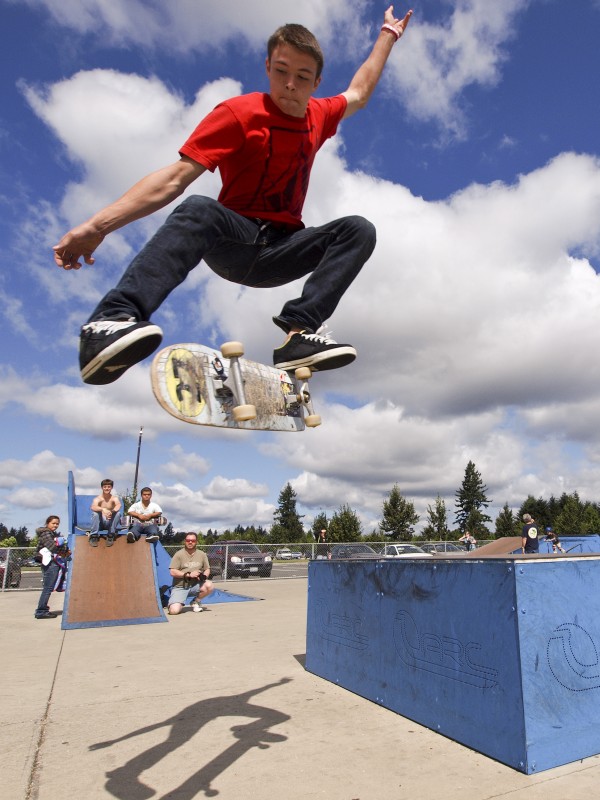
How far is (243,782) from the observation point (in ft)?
10.2

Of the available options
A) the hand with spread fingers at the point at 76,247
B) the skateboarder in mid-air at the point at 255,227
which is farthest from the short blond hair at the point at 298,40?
the hand with spread fingers at the point at 76,247

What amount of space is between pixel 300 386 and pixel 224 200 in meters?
0.97

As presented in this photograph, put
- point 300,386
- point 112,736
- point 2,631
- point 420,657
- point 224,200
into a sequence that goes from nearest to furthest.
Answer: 1. point 224,200
2. point 300,386
3. point 112,736
4. point 420,657
5. point 2,631

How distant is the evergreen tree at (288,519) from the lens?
192 ft

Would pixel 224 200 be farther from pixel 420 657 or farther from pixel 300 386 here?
pixel 420 657

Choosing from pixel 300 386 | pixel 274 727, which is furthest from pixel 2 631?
pixel 300 386

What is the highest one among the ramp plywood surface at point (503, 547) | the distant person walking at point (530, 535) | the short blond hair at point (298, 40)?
the short blond hair at point (298, 40)

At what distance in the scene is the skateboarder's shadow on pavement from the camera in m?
3.04

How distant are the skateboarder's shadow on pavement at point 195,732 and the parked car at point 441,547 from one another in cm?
1960

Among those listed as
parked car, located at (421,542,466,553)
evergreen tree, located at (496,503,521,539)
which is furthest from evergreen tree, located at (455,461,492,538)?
parked car, located at (421,542,466,553)

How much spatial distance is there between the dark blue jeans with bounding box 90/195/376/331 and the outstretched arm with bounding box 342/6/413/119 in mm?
882

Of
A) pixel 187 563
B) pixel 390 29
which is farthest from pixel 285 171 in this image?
pixel 187 563

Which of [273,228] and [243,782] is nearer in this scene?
[273,228]

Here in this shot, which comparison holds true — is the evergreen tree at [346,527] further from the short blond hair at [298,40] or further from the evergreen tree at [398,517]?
the short blond hair at [298,40]
